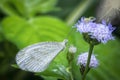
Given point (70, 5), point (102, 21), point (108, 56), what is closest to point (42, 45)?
point (102, 21)

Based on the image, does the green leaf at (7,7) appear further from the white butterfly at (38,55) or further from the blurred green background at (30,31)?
the white butterfly at (38,55)

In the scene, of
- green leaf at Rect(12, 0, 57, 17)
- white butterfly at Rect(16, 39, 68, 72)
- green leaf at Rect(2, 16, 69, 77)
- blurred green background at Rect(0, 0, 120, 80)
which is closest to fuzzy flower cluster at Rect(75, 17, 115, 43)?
white butterfly at Rect(16, 39, 68, 72)

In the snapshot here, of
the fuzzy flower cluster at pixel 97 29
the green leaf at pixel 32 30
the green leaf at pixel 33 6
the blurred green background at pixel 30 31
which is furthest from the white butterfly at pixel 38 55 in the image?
the green leaf at pixel 33 6

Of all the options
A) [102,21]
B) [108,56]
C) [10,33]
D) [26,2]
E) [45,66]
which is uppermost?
[26,2]

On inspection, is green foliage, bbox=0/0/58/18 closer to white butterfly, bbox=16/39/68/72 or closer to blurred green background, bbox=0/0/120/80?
blurred green background, bbox=0/0/120/80

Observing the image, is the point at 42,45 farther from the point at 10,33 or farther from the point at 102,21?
the point at 10,33

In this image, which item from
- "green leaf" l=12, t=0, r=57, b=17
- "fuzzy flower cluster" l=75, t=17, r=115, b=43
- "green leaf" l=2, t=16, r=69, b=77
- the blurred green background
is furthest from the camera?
"green leaf" l=12, t=0, r=57, b=17
